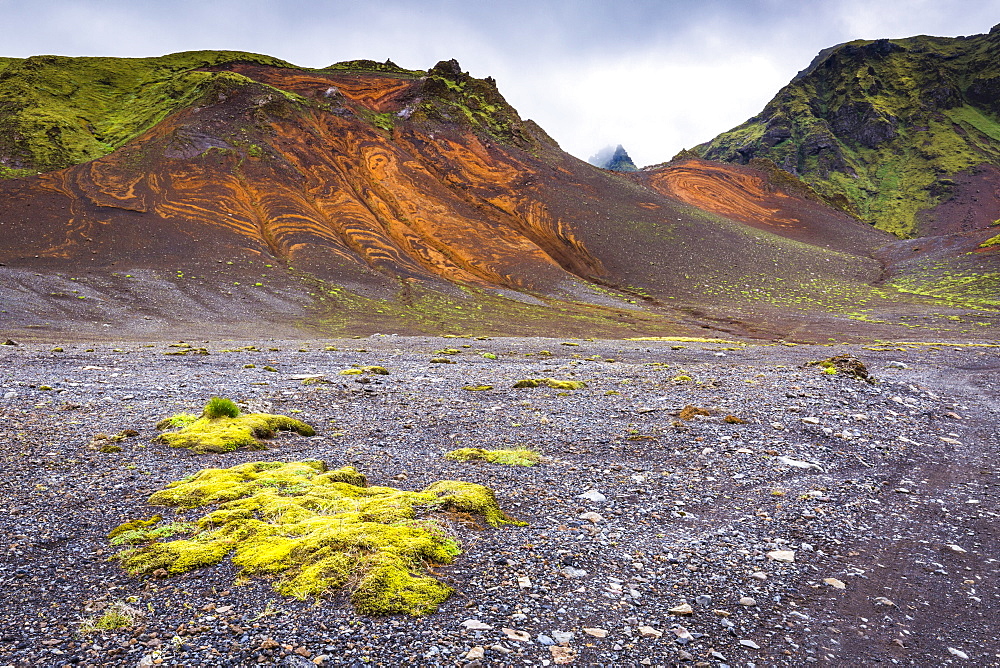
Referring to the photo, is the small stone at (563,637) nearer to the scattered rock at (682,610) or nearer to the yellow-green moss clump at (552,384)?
the scattered rock at (682,610)

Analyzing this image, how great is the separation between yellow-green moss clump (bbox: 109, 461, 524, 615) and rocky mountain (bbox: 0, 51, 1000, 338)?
3944 cm

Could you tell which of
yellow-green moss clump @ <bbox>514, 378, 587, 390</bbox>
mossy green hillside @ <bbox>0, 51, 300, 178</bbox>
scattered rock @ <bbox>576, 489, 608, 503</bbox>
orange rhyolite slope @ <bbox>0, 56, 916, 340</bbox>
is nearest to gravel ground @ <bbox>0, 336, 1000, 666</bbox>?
scattered rock @ <bbox>576, 489, 608, 503</bbox>

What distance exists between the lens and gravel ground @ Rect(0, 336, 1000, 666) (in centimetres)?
549

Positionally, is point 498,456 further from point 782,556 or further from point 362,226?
point 362,226

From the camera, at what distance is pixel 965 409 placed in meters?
18.6

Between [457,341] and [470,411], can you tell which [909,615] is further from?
[457,341]

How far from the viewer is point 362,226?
81.1 m

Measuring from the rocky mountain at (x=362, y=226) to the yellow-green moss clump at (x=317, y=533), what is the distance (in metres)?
39.4

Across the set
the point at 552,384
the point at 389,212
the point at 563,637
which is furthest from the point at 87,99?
the point at 563,637

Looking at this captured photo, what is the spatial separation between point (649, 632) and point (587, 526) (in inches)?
104

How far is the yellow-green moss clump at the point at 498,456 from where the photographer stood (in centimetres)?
1179

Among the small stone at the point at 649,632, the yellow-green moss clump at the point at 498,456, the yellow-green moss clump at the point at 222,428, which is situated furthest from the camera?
the yellow-green moss clump at the point at 222,428

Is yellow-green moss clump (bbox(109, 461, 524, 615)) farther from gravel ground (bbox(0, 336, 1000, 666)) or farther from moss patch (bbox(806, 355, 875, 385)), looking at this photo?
moss patch (bbox(806, 355, 875, 385))

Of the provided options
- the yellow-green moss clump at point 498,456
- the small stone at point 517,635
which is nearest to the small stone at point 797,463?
the yellow-green moss clump at point 498,456
